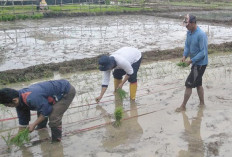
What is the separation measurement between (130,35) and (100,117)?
31.2 feet

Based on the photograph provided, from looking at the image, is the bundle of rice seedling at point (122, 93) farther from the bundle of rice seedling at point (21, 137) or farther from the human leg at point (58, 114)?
the bundle of rice seedling at point (21, 137)

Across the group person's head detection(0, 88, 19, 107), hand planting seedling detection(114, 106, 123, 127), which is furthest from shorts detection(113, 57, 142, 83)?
person's head detection(0, 88, 19, 107)

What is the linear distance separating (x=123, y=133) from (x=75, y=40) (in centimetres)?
866

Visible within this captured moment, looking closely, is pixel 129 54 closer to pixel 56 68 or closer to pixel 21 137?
pixel 21 137

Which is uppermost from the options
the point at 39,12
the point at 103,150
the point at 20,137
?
the point at 39,12

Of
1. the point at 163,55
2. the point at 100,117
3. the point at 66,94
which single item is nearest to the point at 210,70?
the point at 163,55

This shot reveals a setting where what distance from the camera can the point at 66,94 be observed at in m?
4.03

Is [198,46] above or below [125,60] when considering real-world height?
above

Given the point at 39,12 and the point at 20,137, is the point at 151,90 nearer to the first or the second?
the point at 20,137

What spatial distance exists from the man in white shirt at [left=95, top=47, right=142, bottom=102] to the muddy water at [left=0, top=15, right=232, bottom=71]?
13.1ft

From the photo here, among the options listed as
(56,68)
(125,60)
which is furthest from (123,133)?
(56,68)

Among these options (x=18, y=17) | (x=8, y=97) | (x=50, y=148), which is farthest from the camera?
(x=18, y=17)

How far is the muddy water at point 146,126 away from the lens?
13.3ft

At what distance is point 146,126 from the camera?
4824 millimetres
